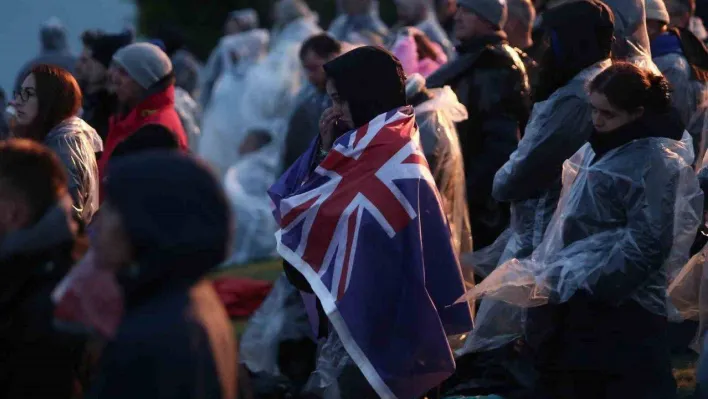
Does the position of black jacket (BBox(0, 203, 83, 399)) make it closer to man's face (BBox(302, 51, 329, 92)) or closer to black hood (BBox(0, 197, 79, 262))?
black hood (BBox(0, 197, 79, 262))

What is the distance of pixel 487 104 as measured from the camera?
23.6ft

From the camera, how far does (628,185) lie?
17.0ft

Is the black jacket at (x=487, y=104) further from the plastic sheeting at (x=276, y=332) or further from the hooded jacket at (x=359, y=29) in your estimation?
the hooded jacket at (x=359, y=29)

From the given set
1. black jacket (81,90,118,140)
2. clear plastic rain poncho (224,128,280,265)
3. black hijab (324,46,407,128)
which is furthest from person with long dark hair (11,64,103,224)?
clear plastic rain poncho (224,128,280,265)

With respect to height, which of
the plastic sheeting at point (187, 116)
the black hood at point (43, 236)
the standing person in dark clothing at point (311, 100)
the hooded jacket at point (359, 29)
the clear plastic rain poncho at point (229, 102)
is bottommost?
the clear plastic rain poncho at point (229, 102)

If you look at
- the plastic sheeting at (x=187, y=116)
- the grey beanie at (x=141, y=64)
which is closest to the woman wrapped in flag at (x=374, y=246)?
the grey beanie at (x=141, y=64)

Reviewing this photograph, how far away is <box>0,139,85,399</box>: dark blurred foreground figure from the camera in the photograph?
4.22 metres

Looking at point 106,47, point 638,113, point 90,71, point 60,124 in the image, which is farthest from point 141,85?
point 638,113

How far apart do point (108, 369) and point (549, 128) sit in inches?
115

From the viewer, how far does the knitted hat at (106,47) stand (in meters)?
8.95

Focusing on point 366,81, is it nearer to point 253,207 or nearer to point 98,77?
point 98,77

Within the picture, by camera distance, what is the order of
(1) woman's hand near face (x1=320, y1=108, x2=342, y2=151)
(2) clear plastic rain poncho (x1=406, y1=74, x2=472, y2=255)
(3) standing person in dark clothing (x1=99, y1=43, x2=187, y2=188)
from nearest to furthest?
1. (1) woman's hand near face (x1=320, y1=108, x2=342, y2=151)
2. (2) clear plastic rain poncho (x1=406, y1=74, x2=472, y2=255)
3. (3) standing person in dark clothing (x1=99, y1=43, x2=187, y2=188)

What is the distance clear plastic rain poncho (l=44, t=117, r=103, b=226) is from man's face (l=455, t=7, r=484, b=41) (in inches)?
84.1

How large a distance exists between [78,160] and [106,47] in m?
3.22
